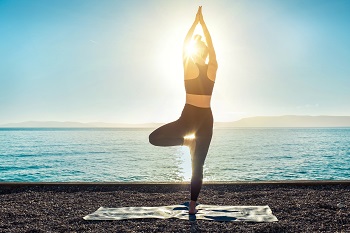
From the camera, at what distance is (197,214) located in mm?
6039

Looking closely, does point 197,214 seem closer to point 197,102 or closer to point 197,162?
point 197,162

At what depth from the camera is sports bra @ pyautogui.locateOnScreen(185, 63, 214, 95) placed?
6.04 metres

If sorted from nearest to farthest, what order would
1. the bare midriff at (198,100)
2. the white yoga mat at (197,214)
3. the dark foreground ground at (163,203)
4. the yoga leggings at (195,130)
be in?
the dark foreground ground at (163,203), the white yoga mat at (197,214), the yoga leggings at (195,130), the bare midriff at (198,100)

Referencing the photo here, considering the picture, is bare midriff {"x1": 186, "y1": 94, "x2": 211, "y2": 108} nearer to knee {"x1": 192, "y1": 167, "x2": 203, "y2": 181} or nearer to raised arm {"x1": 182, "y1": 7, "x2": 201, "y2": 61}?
raised arm {"x1": 182, "y1": 7, "x2": 201, "y2": 61}

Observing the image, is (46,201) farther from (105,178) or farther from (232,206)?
(105,178)

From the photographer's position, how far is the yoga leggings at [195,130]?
19.6ft

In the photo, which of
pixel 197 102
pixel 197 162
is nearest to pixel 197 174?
pixel 197 162

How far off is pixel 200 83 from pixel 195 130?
2.46 feet

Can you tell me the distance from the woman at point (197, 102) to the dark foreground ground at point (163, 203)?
1.03 metres

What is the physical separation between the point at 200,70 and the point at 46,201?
3.84 metres

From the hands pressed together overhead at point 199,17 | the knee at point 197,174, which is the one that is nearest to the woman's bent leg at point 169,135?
the knee at point 197,174

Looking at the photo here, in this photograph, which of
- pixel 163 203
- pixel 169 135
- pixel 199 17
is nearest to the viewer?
pixel 169 135

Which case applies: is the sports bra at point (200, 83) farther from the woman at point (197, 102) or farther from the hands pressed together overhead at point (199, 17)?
the hands pressed together overhead at point (199, 17)

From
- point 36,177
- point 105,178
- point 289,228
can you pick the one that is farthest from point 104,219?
point 36,177
